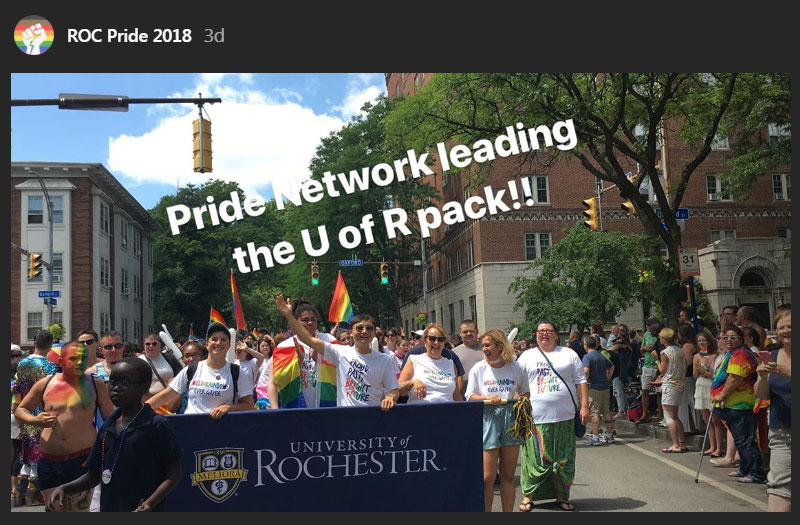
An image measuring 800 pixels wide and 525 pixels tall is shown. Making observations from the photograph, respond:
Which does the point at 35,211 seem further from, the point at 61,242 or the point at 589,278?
the point at 589,278

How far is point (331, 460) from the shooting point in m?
6.40

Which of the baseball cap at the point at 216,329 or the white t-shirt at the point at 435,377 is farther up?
the baseball cap at the point at 216,329

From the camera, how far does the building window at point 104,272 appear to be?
160 feet

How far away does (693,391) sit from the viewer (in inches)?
524

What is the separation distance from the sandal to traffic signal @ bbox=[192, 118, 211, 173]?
891cm

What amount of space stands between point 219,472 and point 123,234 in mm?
51752

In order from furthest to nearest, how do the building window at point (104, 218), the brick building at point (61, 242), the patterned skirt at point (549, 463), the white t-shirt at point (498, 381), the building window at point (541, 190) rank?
the building window at point (104, 218), the brick building at point (61, 242), the building window at point (541, 190), the patterned skirt at point (549, 463), the white t-shirt at point (498, 381)

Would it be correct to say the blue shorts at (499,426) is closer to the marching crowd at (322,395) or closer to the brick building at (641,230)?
the marching crowd at (322,395)

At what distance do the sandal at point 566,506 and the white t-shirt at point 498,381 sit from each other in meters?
1.38

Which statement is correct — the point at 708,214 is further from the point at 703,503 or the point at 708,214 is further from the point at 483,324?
the point at 703,503

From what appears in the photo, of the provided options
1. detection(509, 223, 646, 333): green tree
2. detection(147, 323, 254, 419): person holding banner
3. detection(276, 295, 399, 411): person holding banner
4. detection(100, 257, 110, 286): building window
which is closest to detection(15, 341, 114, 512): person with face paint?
detection(147, 323, 254, 419): person holding banner

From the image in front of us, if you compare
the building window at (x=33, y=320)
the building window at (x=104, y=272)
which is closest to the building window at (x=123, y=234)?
the building window at (x=104, y=272)

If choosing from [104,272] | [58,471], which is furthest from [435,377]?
[104,272]

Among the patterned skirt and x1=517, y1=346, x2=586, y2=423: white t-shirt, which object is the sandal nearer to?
the patterned skirt
